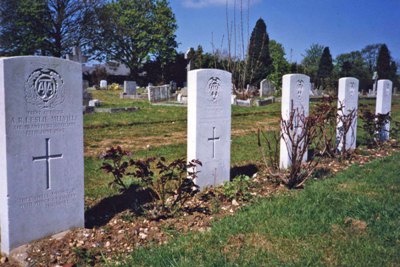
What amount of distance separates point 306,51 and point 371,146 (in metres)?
71.9

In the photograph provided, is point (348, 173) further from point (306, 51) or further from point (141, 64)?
point (306, 51)

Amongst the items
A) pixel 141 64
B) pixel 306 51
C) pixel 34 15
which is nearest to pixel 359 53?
pixel 306 51

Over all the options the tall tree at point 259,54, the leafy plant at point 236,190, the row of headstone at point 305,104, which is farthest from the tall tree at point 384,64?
the leafy plant at point 236,190

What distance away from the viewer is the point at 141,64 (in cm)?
4878

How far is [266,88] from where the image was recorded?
99.0 feet

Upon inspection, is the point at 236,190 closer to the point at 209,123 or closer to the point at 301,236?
the point at 209,123

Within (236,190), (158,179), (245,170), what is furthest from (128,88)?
(158,179)

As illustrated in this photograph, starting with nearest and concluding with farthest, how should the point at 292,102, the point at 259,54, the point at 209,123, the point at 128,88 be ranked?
the point at 209,123 → the point at 292,102 → the point at 128,88 → the point at 259,54

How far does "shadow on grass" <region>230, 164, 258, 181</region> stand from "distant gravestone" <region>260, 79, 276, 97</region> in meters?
23.1

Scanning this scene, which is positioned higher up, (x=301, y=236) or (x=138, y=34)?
(x=138, y=34)

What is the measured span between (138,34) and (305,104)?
43.2 m

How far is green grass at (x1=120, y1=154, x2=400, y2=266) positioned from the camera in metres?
3.07

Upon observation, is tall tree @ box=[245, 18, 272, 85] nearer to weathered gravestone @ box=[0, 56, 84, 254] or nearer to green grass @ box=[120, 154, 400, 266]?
green grass @ box=[120, 154, 400, 266]

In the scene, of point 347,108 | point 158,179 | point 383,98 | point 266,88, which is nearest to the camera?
point 158,179
